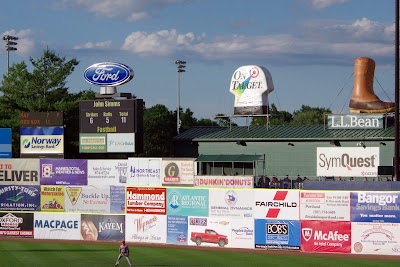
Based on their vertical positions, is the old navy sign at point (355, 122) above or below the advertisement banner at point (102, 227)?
above

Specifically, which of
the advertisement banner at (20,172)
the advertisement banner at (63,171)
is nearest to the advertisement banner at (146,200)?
the advertisement banner at (63,171)

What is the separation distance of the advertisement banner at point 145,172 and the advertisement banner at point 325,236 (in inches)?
486

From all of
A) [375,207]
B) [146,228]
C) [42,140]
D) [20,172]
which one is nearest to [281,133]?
[146,228]

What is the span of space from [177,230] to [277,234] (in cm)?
687

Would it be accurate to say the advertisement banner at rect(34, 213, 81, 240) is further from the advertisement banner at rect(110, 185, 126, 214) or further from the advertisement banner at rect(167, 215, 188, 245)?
the advertisement banner at rect(167, 215, 188, 245)

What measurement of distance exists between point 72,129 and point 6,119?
793 cm

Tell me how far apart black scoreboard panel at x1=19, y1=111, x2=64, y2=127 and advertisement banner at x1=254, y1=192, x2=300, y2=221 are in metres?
17.2

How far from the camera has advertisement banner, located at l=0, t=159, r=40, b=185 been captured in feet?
176

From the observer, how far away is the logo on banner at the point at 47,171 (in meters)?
Answer: 53.4

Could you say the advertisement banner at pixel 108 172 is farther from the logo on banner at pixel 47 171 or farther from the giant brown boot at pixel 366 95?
the giant brown boot at pixel 366 95

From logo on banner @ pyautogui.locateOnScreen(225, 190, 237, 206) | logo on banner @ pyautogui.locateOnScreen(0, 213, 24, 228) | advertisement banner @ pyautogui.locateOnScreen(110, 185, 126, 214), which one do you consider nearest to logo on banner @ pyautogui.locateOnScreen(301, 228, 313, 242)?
logo on banner @ pyautogui.locateOnScreen(225, 190, 237, 206)

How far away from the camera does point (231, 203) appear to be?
4528cm

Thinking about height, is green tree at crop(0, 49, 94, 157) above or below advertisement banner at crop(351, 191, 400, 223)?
above

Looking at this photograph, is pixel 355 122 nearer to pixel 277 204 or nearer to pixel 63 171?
pixel 277 204
